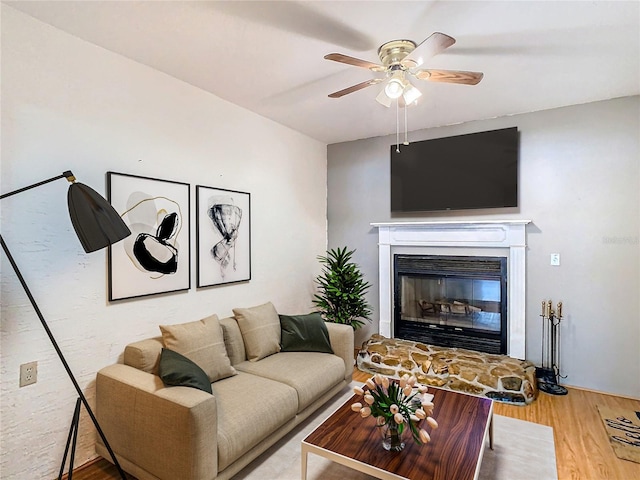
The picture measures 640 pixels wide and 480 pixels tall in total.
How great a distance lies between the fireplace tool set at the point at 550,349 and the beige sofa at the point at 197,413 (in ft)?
7.15

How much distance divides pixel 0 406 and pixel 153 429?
848mm

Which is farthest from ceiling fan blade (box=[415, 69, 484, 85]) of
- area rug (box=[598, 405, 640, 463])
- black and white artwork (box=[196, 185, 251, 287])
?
area rug (box=[598, 405, 640, 463])

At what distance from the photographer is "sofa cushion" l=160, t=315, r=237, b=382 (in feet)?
8.02

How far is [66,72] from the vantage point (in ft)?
7.27

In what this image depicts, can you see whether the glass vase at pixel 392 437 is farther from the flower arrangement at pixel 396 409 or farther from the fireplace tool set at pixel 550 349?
the fireplace tool set at pixel 550 349

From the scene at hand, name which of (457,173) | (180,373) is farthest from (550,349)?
(180,373)

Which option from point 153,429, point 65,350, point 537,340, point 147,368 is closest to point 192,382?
point 153,429

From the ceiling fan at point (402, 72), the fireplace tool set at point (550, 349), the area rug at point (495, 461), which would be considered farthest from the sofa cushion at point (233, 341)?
the fireplace tool set at point (550, 349)

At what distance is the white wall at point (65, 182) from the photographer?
78.4 inches

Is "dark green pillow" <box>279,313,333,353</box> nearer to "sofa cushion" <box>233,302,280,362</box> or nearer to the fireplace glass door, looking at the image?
"sofa cushion" <box>233,302,280,362</box>

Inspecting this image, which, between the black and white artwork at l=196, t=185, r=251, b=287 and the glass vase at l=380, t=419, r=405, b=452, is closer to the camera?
the glass vase at l=380, t=419, r=405, b=452

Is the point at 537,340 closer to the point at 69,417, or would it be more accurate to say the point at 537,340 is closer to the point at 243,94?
the point at 243,94

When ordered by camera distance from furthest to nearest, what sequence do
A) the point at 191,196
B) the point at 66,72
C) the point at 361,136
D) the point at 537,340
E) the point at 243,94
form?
the point at 361,136 → the point at 537,340 → the point at 243,94 → the point at 191,196 → the point at 66,72

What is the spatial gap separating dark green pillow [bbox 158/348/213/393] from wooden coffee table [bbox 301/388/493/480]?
28.1 inches
